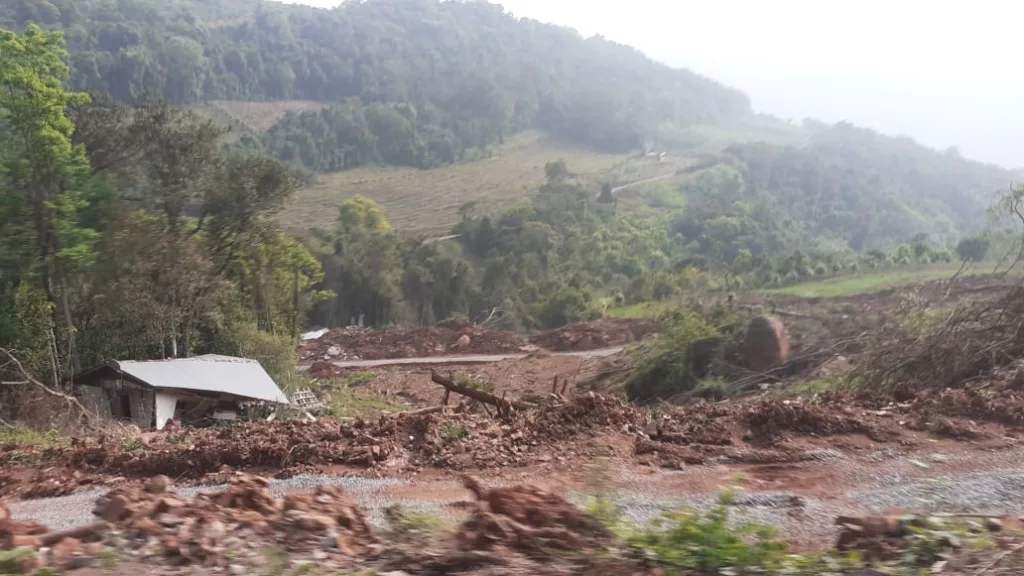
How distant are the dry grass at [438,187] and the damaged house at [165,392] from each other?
35.4m

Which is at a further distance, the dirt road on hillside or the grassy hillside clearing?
the grassy hillside clearing

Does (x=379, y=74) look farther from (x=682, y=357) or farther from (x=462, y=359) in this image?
(x=682, y=357)

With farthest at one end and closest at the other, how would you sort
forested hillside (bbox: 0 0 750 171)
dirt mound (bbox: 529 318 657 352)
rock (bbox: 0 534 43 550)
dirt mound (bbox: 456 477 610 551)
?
forested hillside (bbox: 0 0 750 171) → dirt mound (bbox: 529 318 657 352) → dirt mound (bbox: 456 477 610 551) → rock (bbox: 0 534 43 550)

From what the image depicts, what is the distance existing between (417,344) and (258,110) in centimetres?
7753

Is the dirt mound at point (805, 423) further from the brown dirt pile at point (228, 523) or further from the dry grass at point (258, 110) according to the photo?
the dry grass at point (258, 110)

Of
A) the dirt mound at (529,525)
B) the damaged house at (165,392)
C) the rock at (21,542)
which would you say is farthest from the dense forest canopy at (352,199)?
the dirt mound at (529,525)

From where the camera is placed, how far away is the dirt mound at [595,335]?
92.1 ft

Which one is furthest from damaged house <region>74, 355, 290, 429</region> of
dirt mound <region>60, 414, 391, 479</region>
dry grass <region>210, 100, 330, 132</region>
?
dry grass <region>210, 100, 330, 132</region>

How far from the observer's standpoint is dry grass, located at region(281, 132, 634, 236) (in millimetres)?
57956

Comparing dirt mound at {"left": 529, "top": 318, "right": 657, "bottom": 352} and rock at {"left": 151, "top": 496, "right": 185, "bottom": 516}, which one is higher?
rock at {"left": 151, "top": 496, "right": 185, "bottom": 516}

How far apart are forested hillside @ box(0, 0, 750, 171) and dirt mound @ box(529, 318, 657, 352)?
34398mm

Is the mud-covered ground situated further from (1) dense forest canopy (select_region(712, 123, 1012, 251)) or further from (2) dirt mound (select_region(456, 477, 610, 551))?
(1) dense forest canopy (select_region(712, 123, 1012, 251))

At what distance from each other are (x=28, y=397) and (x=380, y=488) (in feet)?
30.5

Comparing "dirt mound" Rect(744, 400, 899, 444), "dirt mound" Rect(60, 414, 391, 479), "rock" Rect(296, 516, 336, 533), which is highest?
"rock" Rect(296, 516, 336, 533)
